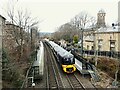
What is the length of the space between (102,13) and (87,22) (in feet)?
59.6

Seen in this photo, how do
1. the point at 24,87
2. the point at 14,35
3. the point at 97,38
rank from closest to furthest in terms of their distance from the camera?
the point at 24,87 < the point at 14,35 < the point at 97,38

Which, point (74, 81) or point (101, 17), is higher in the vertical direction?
point (101, 17)

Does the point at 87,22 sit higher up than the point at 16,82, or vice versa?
the point at 87,22

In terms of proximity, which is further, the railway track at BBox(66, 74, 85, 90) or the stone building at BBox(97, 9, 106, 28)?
the stone building at BBox(97, 9, 106, 28)

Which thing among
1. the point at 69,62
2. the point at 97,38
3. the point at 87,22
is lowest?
the point at 69,62

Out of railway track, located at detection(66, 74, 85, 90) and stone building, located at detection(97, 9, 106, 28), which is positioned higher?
stone building, located at detection(97, 9, 106, 28)

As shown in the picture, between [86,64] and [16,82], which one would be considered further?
[86,64]

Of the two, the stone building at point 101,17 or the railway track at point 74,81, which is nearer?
the railway track at point 74,81

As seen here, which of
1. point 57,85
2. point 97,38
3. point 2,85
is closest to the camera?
point 2,85

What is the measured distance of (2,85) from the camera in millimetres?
14516

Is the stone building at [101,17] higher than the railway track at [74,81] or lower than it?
higher

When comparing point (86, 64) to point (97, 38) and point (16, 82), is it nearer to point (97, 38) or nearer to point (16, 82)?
point (97, 38)

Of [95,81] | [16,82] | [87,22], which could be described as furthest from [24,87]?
[87,22]

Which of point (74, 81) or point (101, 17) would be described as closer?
point (74, 81)
